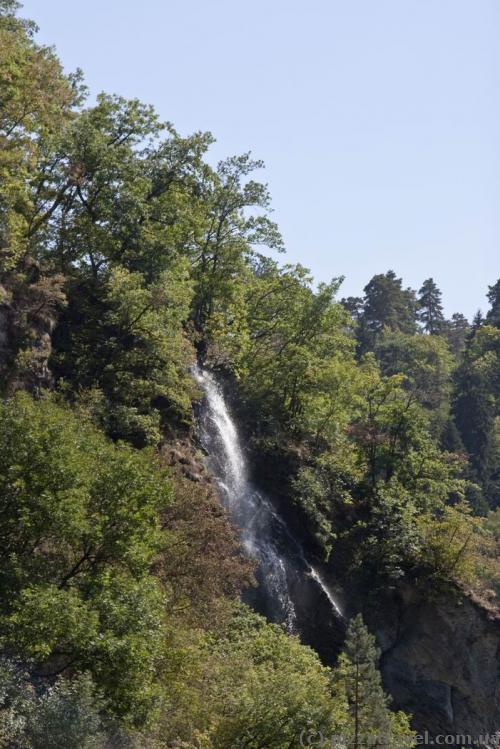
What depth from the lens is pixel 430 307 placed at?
11506 centimetres

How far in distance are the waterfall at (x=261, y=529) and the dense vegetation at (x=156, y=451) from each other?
150cm

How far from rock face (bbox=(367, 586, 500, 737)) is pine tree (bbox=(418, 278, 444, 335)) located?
80037 millimetres

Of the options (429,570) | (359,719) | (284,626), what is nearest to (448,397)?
(429,570)

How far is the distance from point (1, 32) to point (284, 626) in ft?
76.7

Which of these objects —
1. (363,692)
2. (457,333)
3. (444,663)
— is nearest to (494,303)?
(457,333)

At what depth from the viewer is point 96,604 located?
783 inches

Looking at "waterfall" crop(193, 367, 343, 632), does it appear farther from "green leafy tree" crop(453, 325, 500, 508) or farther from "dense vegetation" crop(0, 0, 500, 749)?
"green leafy tree" crop(453, 325, 500, 508)

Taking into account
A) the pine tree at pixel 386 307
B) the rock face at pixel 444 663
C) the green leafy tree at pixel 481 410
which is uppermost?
the pine tree at pixel 386 307

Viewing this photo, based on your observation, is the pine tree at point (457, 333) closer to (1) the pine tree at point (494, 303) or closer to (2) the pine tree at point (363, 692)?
(1) the pine tree at point (494, 303)

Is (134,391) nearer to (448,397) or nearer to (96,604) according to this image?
(96,604)

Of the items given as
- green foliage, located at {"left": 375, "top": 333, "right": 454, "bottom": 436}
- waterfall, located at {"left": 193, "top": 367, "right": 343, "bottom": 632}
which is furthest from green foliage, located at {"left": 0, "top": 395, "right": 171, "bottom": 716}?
green foliage, located at {"left": 375, "top": 333, "right": 454, "bottom": 436}

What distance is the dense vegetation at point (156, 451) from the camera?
1981 centimetres

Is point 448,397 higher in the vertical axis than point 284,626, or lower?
higher

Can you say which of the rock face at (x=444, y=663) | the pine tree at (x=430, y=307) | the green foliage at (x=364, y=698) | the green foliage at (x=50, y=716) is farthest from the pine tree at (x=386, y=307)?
the green foliage at (x=50, y=716)
